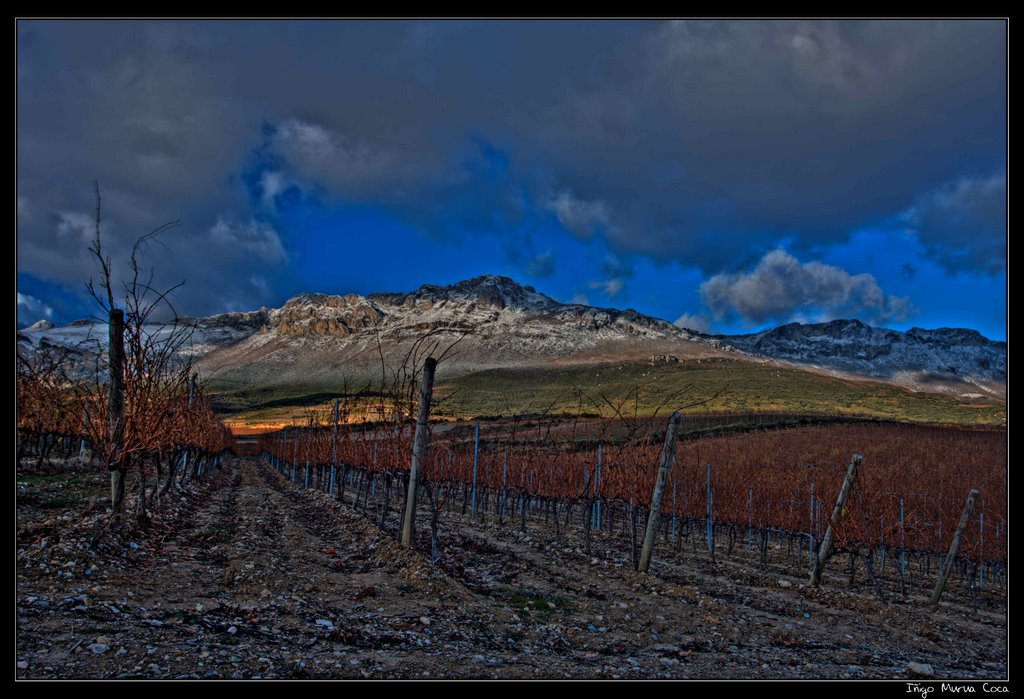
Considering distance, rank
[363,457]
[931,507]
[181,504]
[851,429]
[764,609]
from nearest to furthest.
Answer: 1. [764,609]
2. [181,504]
3. [363,457]
4. [931,507]
5. [851,429]

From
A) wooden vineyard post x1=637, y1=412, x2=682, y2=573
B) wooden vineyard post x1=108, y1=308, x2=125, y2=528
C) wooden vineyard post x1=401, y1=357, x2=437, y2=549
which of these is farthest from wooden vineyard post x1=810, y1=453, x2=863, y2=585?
wooden vineyard post x1=108, y1=308, x2=125, y2=528

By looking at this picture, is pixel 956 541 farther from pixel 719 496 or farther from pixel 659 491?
pixel 719 496

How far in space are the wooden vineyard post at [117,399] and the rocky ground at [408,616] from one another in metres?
0.49

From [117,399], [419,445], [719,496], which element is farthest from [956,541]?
[117,399]

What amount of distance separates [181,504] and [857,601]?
17968 mm

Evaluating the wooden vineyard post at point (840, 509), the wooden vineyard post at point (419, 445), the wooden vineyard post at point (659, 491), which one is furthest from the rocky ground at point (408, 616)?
the wooden vineyard post at point (840, 509)

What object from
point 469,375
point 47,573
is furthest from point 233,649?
point 469,375

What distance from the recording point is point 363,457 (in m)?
24.6

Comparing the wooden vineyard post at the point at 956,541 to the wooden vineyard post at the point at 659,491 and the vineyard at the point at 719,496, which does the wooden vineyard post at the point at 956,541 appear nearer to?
the vineyard at the point at 719,496

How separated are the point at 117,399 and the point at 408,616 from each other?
227 inches

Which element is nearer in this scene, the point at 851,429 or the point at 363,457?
the point at 363,457

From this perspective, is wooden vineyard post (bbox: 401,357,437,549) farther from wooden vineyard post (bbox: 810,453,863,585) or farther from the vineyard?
wooden vineyard post (bbox: 810,453,863,585)

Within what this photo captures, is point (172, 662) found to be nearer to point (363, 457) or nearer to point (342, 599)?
point (342, 599)

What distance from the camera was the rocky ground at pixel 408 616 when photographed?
5000 millimetres
